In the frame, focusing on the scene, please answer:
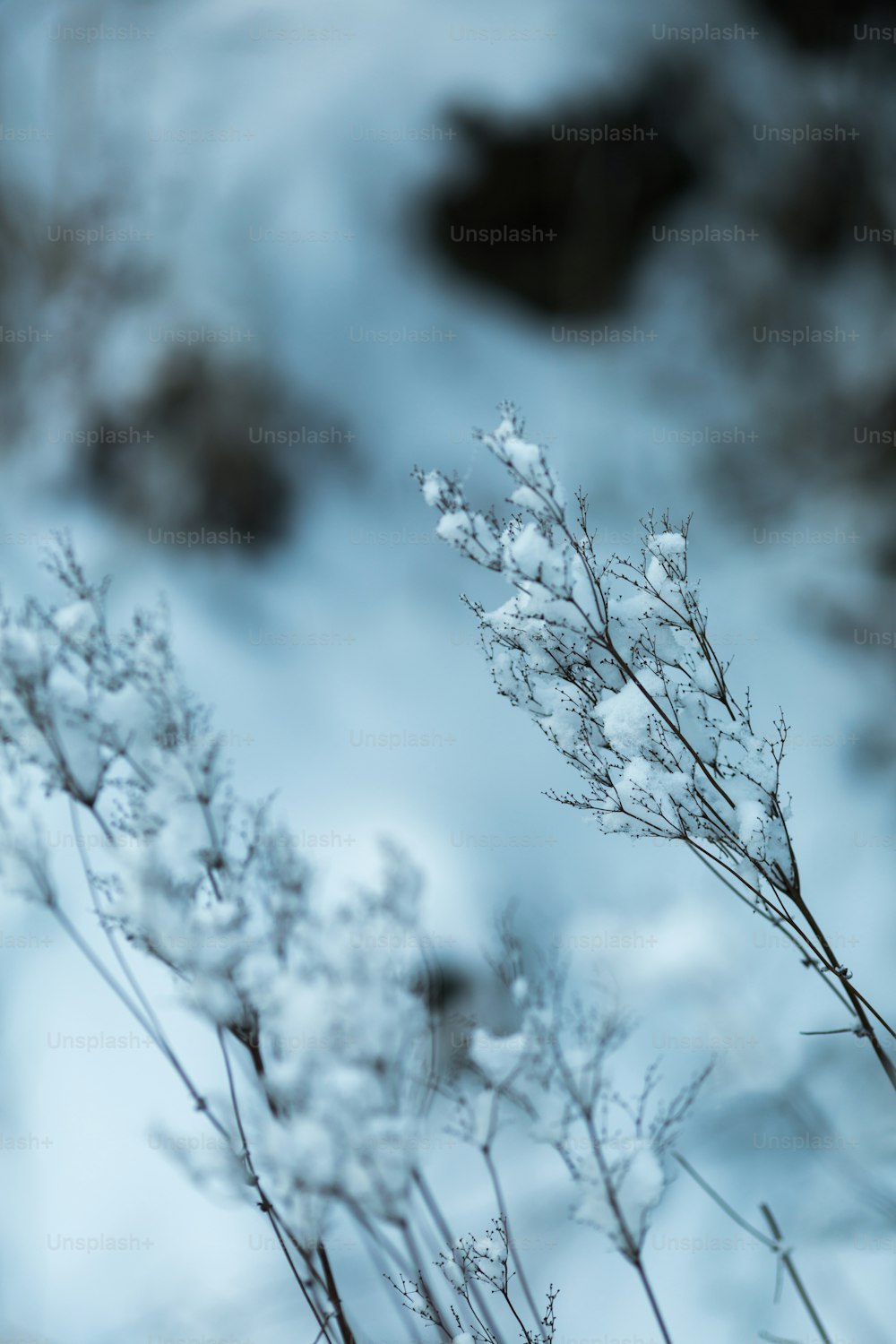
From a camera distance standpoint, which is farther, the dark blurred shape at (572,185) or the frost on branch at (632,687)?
the dark blurred shape at (572,185)

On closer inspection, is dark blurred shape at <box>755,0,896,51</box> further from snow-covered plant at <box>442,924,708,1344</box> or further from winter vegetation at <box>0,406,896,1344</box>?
snow-covered plant at <box>442,924,708,1344</box>

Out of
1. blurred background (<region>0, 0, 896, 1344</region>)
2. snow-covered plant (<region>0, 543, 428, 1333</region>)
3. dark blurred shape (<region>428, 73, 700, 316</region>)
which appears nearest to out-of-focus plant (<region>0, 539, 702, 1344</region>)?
snow-covered plant (<region>0, 543, 428, 1333</region>)

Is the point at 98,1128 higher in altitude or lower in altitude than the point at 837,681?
lower

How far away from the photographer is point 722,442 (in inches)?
28.5

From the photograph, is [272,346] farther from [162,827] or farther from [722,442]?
[162,827]

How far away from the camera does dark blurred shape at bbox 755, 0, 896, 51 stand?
0.66 m

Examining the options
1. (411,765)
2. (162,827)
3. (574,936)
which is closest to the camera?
(162,827)

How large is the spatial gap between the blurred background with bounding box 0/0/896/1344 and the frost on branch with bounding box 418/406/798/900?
37 centimetres

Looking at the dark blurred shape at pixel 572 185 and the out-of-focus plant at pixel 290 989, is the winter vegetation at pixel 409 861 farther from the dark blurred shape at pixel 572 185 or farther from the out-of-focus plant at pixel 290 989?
the dark blurred shape at pixel 572 185

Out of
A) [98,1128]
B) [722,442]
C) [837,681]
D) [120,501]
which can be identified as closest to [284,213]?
[120,501]

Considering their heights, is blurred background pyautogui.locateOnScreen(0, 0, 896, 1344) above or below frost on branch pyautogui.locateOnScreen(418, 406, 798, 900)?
above

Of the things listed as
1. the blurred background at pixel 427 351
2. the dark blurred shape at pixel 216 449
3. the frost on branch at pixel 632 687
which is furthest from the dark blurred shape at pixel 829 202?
the frost on branch at pixel 632 687

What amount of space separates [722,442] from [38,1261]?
31.9 inches

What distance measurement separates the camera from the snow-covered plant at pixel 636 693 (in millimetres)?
229
